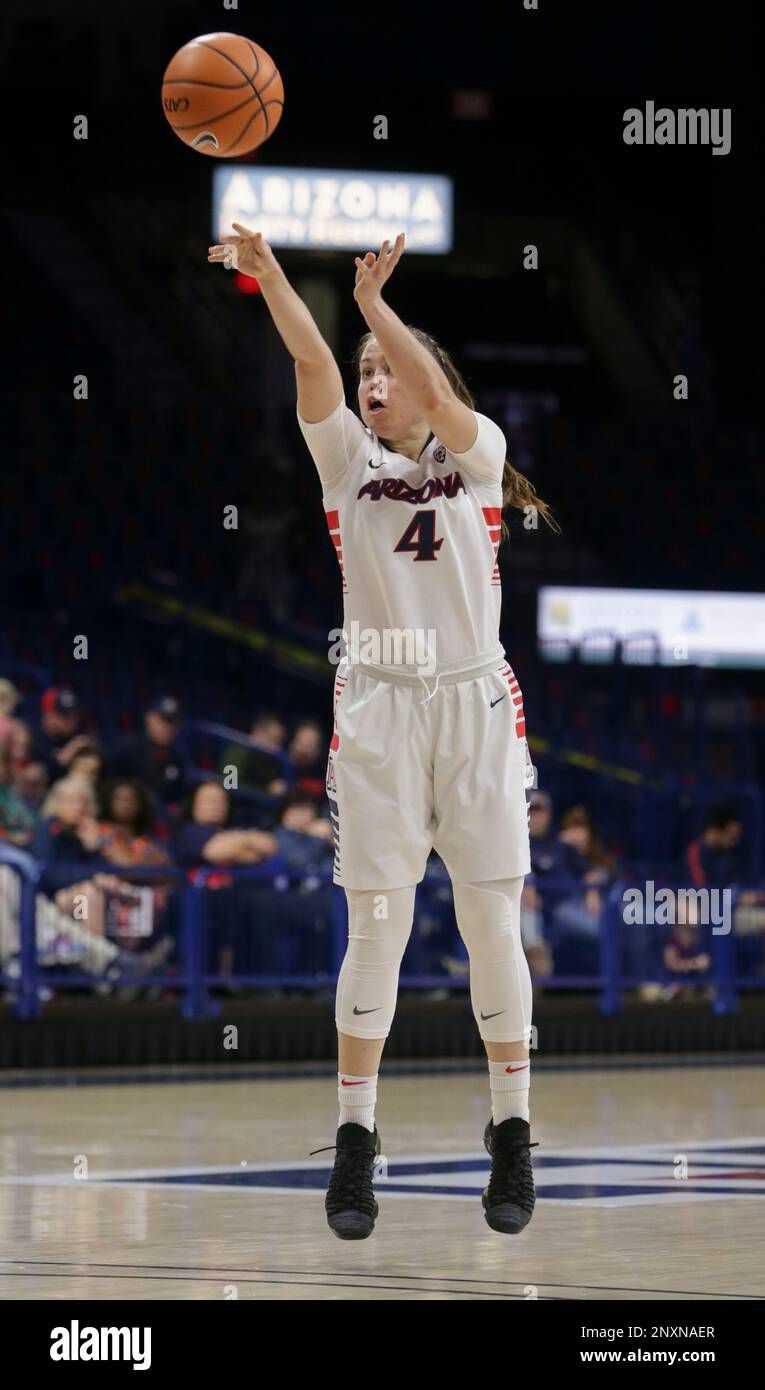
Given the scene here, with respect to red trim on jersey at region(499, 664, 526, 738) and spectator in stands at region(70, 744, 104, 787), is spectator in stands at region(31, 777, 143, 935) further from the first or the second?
red trim on jersey at region(499, 664, 526, 738)

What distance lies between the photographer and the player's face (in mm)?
5859

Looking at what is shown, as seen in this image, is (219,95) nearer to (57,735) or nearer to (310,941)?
(310,941)

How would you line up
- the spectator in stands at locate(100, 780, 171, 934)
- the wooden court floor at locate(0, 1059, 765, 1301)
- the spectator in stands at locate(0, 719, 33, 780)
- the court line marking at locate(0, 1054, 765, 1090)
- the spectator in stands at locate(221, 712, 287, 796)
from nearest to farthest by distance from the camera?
the wooden court floor at locate(0, 1059, 765, 1301) < the court line marking at locate(0, 1054, 765, 1090) < the spectator in stands at locate(100, 780, 171, 934) < the spectator in stands at locate(0, 719, 33, 780) < the spectator in stands at locate(221, 712, 287, 796)

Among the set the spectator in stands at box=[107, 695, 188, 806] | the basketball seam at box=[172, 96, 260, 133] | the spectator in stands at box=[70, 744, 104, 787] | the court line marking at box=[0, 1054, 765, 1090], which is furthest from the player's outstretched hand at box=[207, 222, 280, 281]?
the spectator in stands at box=[107, 695, 188, 806]


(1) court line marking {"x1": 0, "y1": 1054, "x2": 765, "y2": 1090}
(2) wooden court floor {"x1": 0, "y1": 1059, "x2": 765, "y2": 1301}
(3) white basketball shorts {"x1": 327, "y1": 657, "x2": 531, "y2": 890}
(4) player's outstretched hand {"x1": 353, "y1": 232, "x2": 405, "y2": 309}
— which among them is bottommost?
(2) wooden court floor {"x1": 0, "y1": 1059, "x2": 765, "y2": 1301}

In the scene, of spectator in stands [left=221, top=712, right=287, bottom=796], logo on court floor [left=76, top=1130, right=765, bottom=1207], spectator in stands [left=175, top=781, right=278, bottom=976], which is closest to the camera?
logo on court floor [left=76, top=1130, right=765, bottom=1207]

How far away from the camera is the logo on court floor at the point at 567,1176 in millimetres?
6719

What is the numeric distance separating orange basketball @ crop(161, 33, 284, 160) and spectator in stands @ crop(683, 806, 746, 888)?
9221mm

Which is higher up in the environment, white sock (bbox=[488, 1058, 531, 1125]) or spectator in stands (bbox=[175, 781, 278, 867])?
spectator in stands (bbox=[175, 781, 278, 867])

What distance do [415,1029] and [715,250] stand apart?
14.6 meters

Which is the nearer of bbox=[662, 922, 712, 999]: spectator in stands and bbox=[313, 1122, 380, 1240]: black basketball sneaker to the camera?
bbox=[313, 1122, 380, 1240]: black basketball sneaker

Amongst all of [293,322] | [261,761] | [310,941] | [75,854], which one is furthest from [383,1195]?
[261,761]
